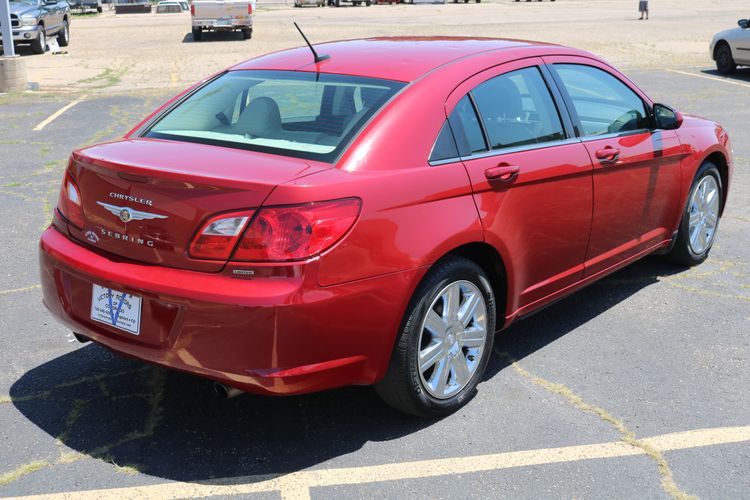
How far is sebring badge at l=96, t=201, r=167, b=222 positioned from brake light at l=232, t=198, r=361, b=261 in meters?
0.40

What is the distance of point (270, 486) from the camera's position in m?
3.28

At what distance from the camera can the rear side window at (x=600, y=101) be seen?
4.63 meters

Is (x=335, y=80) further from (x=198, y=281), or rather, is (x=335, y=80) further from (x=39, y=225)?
(x=39, y=225)

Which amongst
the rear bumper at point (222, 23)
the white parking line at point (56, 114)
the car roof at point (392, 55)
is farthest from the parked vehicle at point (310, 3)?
the car roof at point (392, 55)

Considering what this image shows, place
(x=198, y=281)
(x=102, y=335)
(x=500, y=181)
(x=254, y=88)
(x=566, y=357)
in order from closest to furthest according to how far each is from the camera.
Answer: (x=198, y=281) → (x=102, y=335) → (x=500, y=181) → (x=254, y=88) → (x=566, y=357)

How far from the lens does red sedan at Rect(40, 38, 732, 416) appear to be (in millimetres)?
3180

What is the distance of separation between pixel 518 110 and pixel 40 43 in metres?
21.2

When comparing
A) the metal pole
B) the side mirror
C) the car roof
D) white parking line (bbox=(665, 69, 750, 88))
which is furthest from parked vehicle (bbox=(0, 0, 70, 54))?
the side mirror

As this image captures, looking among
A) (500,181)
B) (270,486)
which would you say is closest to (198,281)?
(270,486)

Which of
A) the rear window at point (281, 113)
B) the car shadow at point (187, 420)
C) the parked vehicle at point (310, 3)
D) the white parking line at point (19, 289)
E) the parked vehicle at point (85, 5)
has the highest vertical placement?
the rear window at point (281, 113)

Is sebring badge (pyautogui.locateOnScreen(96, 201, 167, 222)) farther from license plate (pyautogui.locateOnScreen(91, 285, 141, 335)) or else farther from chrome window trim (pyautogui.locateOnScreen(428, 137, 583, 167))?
chrome window trim (pyautogui.locateOnScreen(428, 137, 583, 167))

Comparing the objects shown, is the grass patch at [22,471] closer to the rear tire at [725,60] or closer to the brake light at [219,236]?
the brake light at [219,236]

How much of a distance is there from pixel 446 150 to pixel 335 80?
0.67 metres

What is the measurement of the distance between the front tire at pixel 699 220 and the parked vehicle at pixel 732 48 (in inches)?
500
